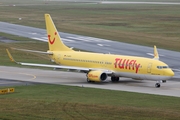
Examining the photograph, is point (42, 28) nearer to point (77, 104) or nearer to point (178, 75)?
point (178, 75)

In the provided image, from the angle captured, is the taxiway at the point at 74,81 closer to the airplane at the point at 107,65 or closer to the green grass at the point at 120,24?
the airplane at the point at 107,65

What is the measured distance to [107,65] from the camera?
64.2 metres

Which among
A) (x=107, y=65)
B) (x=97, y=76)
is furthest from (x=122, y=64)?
(x=97, y=76)

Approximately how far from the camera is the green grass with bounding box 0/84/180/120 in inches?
1699

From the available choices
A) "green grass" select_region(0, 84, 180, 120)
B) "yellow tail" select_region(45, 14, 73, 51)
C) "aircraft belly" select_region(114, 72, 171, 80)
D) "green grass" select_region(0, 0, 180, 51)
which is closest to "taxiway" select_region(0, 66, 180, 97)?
"aircraft belly" select_region(114, 72, 171, 80)

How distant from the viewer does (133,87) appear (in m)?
60.8

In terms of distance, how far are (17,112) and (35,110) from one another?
5.29ft

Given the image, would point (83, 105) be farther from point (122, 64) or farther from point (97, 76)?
point (122, 64)

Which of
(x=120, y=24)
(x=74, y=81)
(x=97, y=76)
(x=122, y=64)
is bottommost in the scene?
(x=74, y=81)

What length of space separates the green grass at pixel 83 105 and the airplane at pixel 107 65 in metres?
5.65

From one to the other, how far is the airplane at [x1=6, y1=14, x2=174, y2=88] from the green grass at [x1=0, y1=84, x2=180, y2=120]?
18.5ft

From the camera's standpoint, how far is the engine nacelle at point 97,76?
62612mm

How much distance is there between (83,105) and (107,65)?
56.5 ft

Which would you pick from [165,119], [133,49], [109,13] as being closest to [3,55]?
[133,49]
